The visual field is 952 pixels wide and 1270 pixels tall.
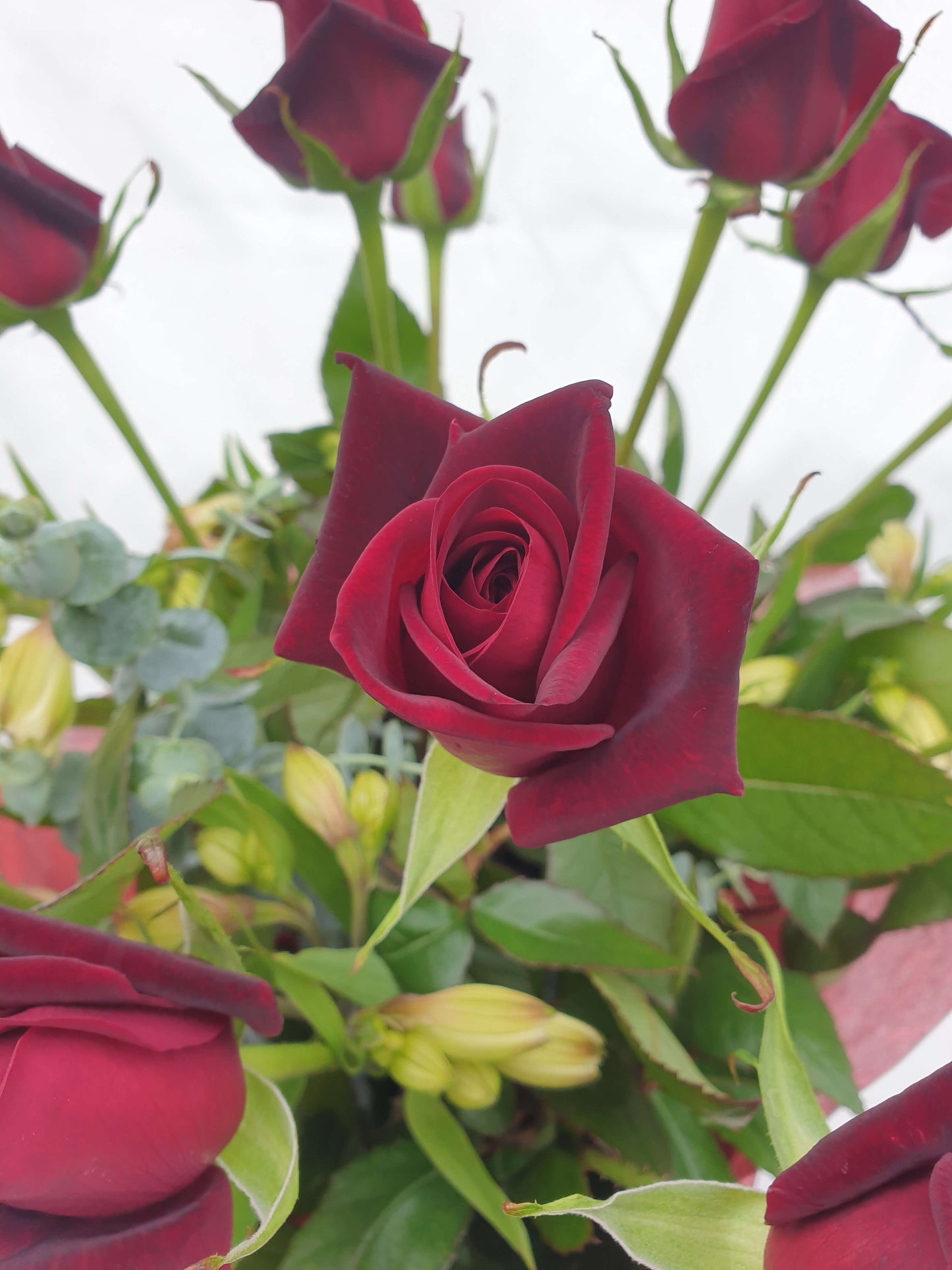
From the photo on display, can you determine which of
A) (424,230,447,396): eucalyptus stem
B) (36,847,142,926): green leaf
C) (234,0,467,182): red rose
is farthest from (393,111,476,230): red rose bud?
(36,847,142,926): green leaf

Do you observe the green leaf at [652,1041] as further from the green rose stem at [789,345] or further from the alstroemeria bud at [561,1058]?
the green rose stem at [789,345]

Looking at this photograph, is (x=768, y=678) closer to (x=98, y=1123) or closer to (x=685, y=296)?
(x=685, y=296)

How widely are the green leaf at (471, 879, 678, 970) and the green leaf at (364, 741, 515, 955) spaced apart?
10cm

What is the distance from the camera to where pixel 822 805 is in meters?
0.35

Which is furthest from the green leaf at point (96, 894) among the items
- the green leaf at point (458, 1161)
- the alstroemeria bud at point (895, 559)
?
the alstroemeria bud at point (895, 559)

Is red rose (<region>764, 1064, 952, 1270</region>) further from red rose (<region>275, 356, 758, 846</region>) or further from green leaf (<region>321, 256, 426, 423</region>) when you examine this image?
green leaf (<region>321, 256, 426, 423</region>)

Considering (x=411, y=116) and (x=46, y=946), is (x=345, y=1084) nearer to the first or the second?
(x=46, y=946)

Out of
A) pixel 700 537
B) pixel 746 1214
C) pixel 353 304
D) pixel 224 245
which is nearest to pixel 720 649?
pixel 700 537

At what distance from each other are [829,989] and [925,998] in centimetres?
6

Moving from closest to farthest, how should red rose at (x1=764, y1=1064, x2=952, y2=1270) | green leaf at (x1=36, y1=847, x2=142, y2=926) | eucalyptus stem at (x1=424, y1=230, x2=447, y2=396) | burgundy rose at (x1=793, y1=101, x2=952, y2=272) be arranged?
1. red rose at (x1=764, y1=1064, x2=952, y2=1270)
2. green leaf at (x1=36, y1=847, x2=142, y2=926)
3. burgundy rose at (x1=793, y1=101, x2=952, y2=272)
4. eucalyptus stem at (x1=424, y1=230, x2=447, y2=396)

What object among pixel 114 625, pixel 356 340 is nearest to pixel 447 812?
pixel 114 625

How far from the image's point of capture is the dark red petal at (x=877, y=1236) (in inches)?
7.2

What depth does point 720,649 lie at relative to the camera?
0.20 m

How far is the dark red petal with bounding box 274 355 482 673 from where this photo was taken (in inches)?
9.7
